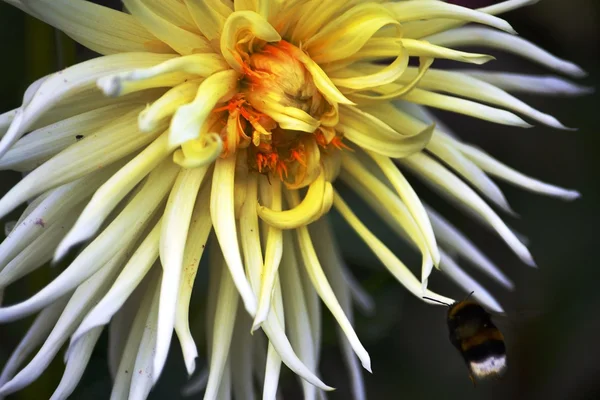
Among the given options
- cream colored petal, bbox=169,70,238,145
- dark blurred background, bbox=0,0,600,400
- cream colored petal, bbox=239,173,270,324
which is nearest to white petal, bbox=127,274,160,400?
cream colored petal, bbox=239,173,270,324

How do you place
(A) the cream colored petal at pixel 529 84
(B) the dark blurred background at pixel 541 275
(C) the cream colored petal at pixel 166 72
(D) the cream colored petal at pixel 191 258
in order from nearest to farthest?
1. (C) the cream colored petal at pixel 166 72
2. (D) the cream colored petal at pixel 191 258
3. (A) the cream colored petal at pixel 529 84
4. (B) the dark blurred background at pixel 541 275

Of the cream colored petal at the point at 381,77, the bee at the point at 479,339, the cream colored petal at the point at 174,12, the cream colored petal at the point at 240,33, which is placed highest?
the cream colored petal at the point at 174,12

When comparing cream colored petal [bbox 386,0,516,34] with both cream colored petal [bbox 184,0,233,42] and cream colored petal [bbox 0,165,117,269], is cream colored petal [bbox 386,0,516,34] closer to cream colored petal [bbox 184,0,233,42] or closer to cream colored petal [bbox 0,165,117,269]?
cream colored petal [bbox 184,0,233,42]

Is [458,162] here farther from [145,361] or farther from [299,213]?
[145,361]

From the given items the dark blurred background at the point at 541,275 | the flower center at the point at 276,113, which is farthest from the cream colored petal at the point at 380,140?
the dark blurred background at the point at 541,275

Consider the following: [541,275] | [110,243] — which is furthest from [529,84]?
[541,275]

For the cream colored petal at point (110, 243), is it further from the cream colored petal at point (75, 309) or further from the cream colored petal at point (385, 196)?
the cream colored petal at point (385, 196)
